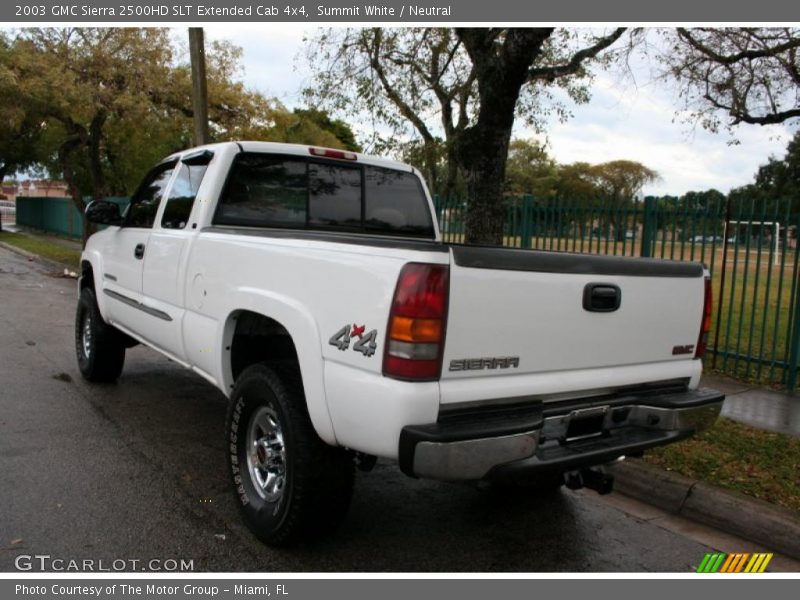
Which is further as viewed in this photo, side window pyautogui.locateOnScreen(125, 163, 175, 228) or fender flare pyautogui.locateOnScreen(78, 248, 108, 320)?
fender flare pyautogui.locateOnScreen(78, 248, 108, 320)

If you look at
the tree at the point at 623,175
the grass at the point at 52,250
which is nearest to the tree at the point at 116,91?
the grass at the point at 52,250

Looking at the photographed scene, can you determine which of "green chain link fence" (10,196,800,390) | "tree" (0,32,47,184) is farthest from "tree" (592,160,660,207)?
"green chain link fence" (10,196,800,390)

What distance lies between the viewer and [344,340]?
284cm

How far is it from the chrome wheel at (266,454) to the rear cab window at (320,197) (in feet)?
4.77

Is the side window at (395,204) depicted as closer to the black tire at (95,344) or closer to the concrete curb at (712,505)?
the concrete curb at (712,505)

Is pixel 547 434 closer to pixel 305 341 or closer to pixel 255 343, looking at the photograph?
pixel 305 341

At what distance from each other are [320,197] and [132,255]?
1.66 m

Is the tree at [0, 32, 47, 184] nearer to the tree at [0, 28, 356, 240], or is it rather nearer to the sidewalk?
the tree at [0, 28, 356, 240]

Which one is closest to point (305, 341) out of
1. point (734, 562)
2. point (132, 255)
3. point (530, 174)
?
point (734, 562)

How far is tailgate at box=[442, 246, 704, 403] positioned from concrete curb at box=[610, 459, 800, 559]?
95 centimetres

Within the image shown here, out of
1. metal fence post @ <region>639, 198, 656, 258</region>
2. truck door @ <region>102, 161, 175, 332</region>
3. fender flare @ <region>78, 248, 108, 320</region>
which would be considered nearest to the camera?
truck door @ <region>102, 161, 175, 332</region>

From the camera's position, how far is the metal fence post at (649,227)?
7969 mm

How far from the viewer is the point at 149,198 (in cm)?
544

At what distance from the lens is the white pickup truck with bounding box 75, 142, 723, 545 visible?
2.67 metres
